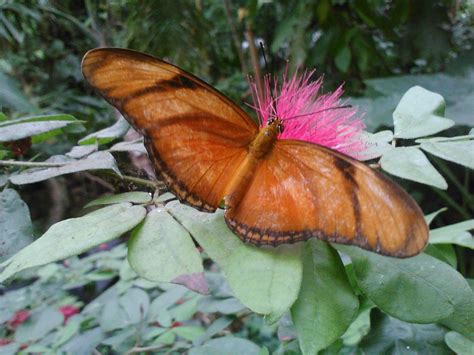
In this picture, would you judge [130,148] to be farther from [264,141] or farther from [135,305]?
[135,305]

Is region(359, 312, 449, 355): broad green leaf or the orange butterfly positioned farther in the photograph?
region(359, 312, 449, 355): broad green leaf

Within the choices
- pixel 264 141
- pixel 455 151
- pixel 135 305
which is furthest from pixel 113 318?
pixel 455 151

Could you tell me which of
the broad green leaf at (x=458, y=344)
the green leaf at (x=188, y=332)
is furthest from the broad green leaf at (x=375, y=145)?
the green leaf at (x=188, y=332)

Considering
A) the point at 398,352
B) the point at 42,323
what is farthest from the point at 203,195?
the point at 42,323

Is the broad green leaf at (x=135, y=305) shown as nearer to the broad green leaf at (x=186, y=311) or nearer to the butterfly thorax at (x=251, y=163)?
the broad green leaf at (x=186, y=311)

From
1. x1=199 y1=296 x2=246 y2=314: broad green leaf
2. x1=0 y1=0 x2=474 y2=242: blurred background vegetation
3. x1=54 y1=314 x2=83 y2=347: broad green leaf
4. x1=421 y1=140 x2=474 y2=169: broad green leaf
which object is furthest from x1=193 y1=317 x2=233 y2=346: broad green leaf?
x1=0 y1=0 x2=474 y2=242: blurred background vegetation

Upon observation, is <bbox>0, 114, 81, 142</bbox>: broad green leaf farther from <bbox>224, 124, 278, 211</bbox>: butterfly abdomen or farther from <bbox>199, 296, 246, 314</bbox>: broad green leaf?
<bbox>199, 296, 246, 314</bbox>: broad green leaf

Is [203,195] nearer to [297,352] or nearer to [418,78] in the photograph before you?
[297,352]
